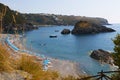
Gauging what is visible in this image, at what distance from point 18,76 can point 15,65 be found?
0.61 metres

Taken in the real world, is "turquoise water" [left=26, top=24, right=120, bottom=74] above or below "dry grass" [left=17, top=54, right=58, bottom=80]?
below

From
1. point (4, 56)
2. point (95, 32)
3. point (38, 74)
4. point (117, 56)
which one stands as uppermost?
point (4, 56)

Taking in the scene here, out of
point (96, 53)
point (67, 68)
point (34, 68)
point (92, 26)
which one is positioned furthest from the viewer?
point (92, 26)

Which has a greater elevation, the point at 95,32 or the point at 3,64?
the point at 3,64

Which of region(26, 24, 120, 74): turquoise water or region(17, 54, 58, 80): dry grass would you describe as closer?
region(17, 54, 58, 80): dry grass

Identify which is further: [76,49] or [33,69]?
[76,49]

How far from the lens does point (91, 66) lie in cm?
4481

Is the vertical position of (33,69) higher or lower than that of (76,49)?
higher

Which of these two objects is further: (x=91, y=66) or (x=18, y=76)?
(x=91, y=66)

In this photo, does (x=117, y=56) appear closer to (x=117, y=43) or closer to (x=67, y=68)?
(x=117, y=43)

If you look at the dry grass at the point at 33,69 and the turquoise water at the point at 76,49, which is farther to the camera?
the turquoise water at the point at 76,49

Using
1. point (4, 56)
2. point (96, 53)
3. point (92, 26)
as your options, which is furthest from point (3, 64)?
point (92, 26)

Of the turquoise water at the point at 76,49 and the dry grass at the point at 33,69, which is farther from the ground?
the dry grass at the point at 33,69

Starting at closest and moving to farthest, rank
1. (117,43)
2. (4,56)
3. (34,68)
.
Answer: (4,56)
(34,68)
(117,43)
